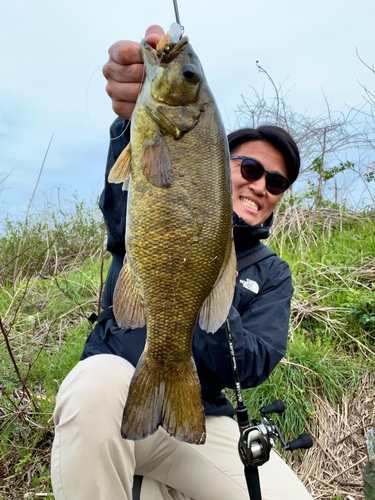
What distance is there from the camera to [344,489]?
281 cm

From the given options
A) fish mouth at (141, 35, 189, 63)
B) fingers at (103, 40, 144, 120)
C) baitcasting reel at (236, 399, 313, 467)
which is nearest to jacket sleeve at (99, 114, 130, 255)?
fingers at (103, 40, 144, 120)

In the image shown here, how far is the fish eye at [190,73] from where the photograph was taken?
1.39 meters

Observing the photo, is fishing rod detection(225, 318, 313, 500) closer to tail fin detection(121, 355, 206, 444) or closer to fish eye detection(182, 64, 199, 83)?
tail fin detection(121, 355, 206, 444)

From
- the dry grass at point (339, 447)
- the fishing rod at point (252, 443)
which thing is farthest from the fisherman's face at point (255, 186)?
the dry grass at point (339, 447)

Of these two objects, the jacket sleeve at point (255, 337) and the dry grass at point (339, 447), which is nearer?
the jacket sleeve at point (255, 337)

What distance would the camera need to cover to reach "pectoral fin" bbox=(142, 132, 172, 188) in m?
1.28

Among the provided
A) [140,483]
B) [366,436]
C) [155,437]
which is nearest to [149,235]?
[155,437]

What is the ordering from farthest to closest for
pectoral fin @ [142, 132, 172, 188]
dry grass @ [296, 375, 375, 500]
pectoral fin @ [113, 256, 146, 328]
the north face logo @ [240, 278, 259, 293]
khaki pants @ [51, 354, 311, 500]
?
dry grass @ [296, 375, 375, 500]
the north face logo @ [240, 278, 259, 293]
khaki pants @ [51, 354, 311, 500]
pectoral fin @ [113, 256, 146, 328]
pectoral fin @ [142, 132, 172, 188]

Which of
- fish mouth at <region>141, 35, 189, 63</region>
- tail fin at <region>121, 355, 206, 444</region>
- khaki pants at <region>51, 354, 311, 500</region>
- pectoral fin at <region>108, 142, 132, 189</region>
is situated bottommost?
khaki pants at <region>51, 354, 311, 500</region>

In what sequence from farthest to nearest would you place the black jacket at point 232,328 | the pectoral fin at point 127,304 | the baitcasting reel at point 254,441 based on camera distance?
the black jacket at point 232,328 < the baitcasting reel at point 254,441 < the pectoral fin at point 127,304

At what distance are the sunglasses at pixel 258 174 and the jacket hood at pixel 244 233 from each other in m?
0.29

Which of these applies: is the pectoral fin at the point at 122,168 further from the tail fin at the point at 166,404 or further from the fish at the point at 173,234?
the tail fin at the point at 166,404

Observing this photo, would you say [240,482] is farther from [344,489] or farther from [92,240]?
[92,240]

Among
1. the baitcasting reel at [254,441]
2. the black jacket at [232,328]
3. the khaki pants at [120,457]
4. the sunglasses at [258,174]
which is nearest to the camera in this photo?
the khaki pants at [120,457]
